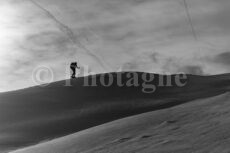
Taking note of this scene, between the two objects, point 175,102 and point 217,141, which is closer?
point 217,141

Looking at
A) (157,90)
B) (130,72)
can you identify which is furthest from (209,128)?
(130,72)

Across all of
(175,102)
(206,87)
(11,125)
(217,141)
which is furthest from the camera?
(206,87)

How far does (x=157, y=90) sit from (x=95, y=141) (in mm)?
14801

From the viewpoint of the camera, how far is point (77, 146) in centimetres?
787

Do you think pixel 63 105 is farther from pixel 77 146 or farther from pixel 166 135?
pixel 166 135

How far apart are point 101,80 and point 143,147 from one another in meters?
18.5

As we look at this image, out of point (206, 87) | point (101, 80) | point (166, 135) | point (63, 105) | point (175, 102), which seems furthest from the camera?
point (101, 80)

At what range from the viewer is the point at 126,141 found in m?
7.12

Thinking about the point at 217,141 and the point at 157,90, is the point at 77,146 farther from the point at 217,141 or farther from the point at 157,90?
the point at 157,90

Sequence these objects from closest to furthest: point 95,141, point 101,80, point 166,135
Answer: point 166,135 → point 95,141 → point 101,80

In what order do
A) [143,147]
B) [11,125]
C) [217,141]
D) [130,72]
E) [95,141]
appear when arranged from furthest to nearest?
[130,72]
[11,125]
[95,141]
[143,147]
[217,141]

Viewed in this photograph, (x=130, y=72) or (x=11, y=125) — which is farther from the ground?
(x=130, y=72)

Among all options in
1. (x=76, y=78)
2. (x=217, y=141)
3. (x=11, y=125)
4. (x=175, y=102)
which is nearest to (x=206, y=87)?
(x=175, y=102)

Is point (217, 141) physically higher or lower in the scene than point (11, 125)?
higher
